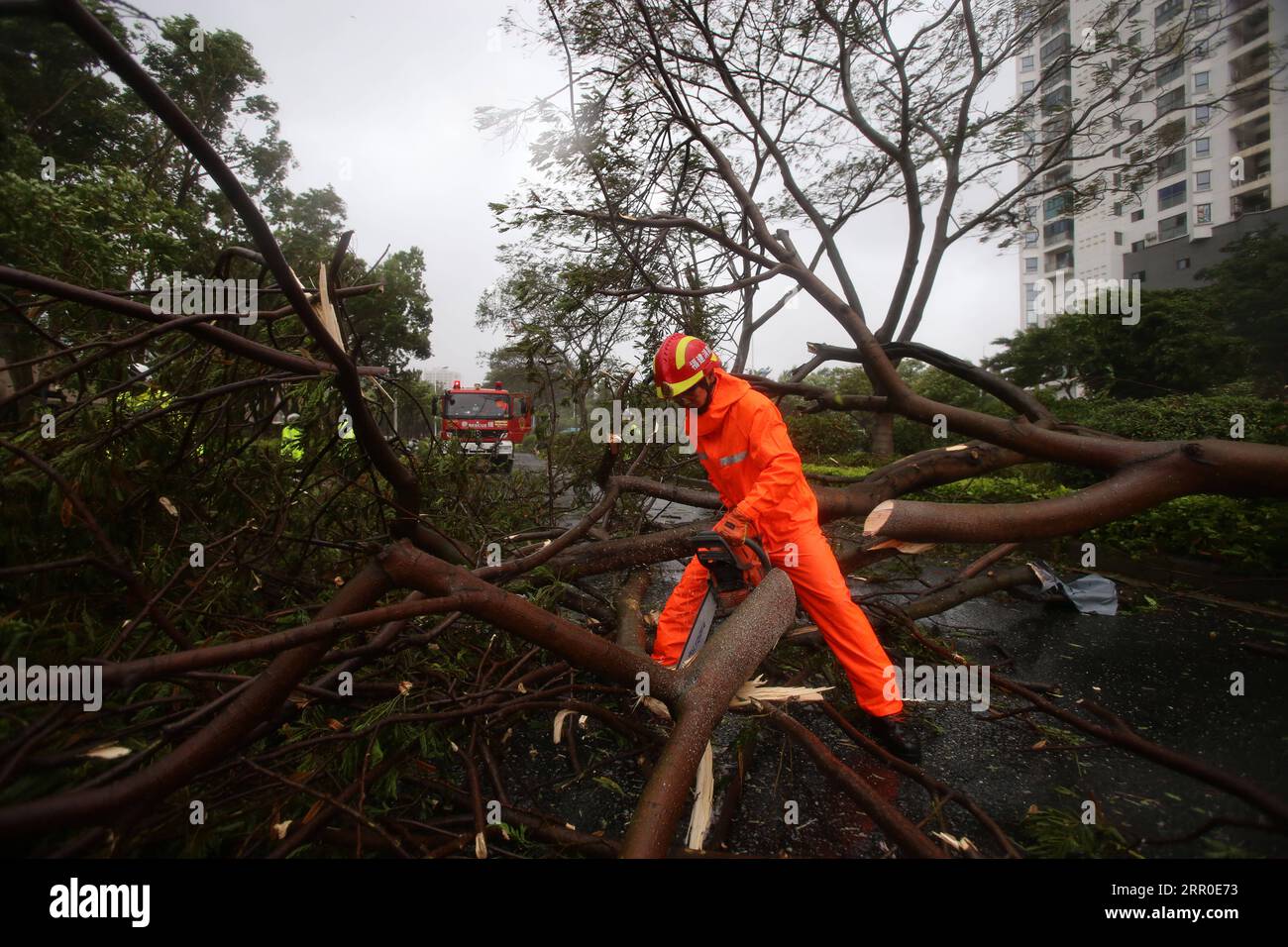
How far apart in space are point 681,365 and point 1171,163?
10656mm

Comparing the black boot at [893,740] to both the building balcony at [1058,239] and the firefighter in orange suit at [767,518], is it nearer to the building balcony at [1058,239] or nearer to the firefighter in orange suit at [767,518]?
the firefighter in orange suit at [767,518]

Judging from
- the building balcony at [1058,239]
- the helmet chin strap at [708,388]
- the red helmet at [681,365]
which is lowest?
the helmet chin strap at [708,388]

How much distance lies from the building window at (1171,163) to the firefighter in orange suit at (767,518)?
32.2 feet

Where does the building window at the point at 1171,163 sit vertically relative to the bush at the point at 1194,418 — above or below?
above

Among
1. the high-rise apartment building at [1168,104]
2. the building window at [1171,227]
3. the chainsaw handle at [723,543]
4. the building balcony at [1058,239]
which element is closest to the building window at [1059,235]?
the building balcony at [1058,239]

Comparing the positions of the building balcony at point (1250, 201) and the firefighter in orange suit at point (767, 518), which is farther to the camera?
the building balcony at point (1250, 201)

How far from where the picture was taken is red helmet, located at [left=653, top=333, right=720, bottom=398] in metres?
2.63

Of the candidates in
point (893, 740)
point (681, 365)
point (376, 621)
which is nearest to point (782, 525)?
point (681, 365)

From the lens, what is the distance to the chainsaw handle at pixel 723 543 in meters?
2.15

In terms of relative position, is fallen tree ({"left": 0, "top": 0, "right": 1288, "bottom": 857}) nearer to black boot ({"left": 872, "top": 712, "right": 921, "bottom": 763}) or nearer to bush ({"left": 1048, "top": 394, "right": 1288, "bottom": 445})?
black boot ({"left": 872, "top": 712, "right": 921, "bottom": 763})

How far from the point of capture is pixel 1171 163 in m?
8.48
